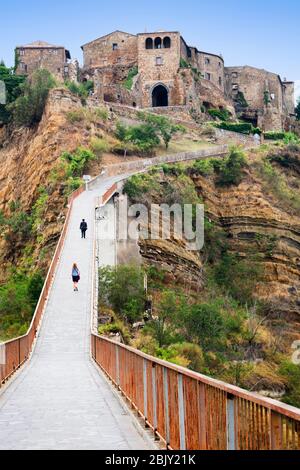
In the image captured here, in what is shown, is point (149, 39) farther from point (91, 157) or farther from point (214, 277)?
point (214, 277)

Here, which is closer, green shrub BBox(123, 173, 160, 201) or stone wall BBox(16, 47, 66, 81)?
green shrub BBox(123, 173, 160, 201)

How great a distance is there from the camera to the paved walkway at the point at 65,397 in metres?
11.5

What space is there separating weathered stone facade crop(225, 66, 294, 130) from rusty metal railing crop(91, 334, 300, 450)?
76.0m

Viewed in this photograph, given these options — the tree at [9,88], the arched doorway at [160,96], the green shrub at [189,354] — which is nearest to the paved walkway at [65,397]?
the green shrub at [189,354]

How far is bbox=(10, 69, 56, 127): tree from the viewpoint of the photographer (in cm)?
6619

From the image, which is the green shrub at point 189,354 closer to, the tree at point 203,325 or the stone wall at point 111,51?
the tree at point 203,325

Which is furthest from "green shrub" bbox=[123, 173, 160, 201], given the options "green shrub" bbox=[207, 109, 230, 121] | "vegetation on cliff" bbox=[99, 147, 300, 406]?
"green shrub" bbox=[207, 109, 230, 121]

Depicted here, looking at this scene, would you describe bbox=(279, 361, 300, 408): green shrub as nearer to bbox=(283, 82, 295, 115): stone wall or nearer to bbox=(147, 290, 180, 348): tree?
bbox=(147, 290, 180, 348): tree

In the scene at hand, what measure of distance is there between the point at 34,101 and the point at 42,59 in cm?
1294

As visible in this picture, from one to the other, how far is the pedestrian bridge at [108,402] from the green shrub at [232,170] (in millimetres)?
32472

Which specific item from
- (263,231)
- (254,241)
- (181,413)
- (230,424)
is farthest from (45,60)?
(230,424)

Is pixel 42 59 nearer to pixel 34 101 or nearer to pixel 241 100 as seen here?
pixel 34 101

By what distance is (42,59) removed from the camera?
78.3 metres
